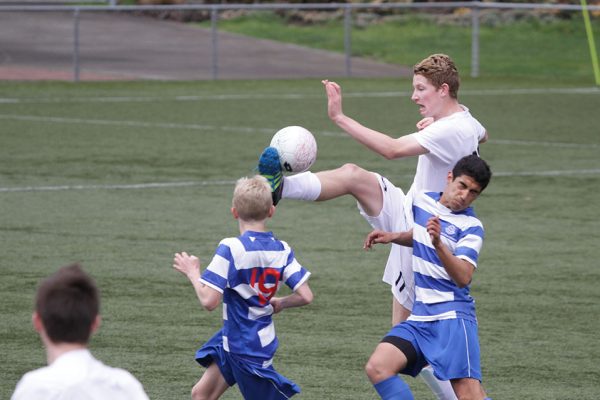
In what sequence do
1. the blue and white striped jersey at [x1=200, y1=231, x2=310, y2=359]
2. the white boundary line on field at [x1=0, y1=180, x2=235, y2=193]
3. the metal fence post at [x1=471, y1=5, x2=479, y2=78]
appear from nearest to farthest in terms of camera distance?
the blue and white striped jersey at [x1=200, y1=231, x2=310, y2=359], the white boundary line on field at [x1=0, y1=180, x2=235, y2=193], the metal fence post at [x1=471, y1=5, x2=479, y2=78]

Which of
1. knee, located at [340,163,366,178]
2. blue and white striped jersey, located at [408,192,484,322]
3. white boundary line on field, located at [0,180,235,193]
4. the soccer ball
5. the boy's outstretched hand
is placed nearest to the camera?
the boy's outstretched hand

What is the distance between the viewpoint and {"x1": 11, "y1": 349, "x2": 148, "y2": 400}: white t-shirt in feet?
12.3

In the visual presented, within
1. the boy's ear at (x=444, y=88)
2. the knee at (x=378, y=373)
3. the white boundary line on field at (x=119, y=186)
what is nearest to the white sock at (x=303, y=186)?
the boy's ear at (x=444, y=88)

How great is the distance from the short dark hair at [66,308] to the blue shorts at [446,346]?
250 cm

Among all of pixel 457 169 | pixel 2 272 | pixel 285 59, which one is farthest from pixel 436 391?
pixel 285 59

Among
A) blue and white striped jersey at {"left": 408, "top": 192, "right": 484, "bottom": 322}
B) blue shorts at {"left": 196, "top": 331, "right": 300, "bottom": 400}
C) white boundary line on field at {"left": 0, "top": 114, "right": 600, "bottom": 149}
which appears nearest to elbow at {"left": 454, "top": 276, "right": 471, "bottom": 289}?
blue and white striped jersey at {"left": 408, "top": 192, "right": 484, "bottom": 322}

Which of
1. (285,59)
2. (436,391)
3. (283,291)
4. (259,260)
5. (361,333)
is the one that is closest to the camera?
(259,260)

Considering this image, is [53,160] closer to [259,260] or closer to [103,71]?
[259,260]

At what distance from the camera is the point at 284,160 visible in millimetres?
7102

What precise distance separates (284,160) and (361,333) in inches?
74.0

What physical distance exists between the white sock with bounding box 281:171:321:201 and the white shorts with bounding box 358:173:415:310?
34 cm

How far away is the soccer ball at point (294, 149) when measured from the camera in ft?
23.3

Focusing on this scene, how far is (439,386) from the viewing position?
6664 mm

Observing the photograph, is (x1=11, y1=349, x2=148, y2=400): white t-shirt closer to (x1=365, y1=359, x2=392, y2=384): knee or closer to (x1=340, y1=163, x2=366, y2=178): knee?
(x1=365, y1=359, x2=392, y2=384): knee
